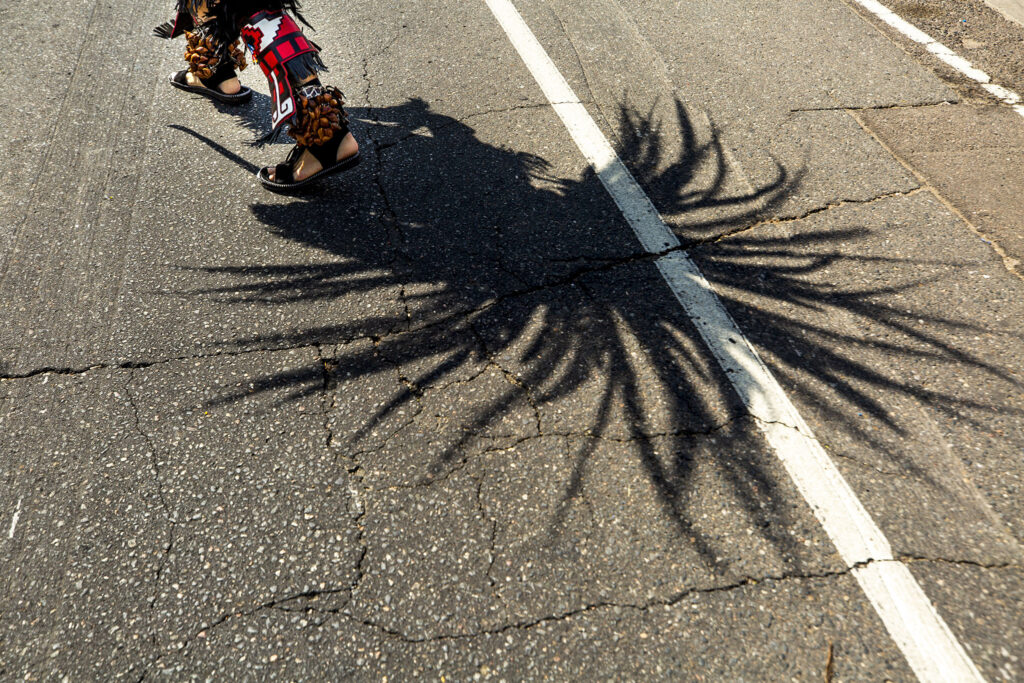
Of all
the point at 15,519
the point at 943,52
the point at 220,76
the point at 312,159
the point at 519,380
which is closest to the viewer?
the point at 15,519

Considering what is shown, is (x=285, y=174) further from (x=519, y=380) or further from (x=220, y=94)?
(x=519, y=380)

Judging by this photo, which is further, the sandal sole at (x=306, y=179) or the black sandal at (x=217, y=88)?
the black sandal at (x=217, y=88)

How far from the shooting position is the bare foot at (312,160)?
12.7 feet

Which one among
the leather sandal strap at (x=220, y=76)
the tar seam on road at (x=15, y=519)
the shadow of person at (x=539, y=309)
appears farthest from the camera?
the leather sandal strap at (x=220, y=76)

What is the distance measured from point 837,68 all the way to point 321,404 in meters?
4.12

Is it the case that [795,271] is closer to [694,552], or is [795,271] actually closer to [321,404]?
[694,552]

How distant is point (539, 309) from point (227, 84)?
2795mm

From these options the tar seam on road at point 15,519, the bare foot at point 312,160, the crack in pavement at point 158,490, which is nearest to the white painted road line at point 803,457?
the bare foot at point 312,160

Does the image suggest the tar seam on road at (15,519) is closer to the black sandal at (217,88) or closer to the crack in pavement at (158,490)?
the crack in pavement at (158,490)

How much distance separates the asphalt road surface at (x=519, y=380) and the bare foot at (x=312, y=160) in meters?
0.15

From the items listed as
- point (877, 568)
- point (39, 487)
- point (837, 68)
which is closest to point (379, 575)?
point (39, 487)

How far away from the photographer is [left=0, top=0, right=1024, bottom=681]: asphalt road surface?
89.8 inches

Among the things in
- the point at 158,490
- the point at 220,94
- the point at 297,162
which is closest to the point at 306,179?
the point at 297,162

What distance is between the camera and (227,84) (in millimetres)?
4609
